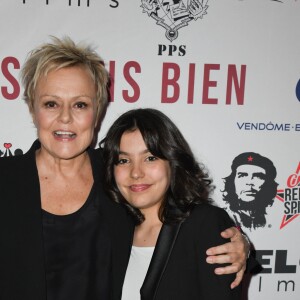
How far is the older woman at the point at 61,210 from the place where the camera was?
1.46 metres

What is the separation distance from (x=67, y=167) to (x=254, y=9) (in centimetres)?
146

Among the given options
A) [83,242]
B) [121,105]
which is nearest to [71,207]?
[83,242]

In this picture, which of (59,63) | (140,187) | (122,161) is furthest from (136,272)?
(59,63)

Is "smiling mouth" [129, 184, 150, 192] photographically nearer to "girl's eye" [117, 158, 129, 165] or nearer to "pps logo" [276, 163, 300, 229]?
"girl's eye" [117, 158, 129, 165]

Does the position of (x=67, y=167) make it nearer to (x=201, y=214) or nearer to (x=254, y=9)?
(x=201, y=214)

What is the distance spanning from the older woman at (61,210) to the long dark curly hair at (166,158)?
10cm

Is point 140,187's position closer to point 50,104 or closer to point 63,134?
point 63,134

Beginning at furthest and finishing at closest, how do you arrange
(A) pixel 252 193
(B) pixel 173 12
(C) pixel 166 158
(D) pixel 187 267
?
1. (A) pixel 252 193
2. (B) pixel 173 12
3. (C) pixel 166 158
4. (D) pixel 187 267

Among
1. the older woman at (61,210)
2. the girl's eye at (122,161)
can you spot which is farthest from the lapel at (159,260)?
the girl's eye at (122,161)

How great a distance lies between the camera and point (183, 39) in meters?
2.33

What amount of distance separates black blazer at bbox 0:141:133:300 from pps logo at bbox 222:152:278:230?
1.08 metres

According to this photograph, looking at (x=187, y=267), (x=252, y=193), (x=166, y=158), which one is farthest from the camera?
(x=252, y=193)

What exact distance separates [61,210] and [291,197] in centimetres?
154

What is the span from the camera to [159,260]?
141 cm
